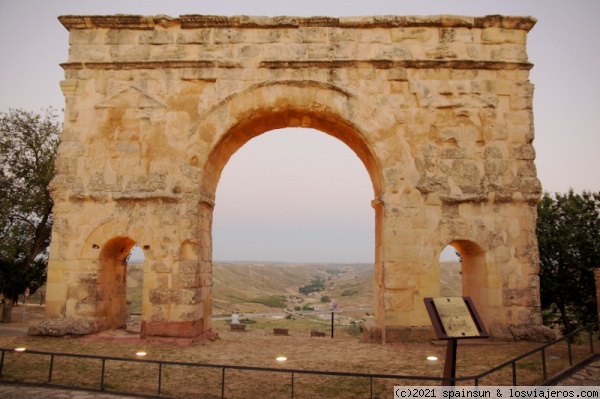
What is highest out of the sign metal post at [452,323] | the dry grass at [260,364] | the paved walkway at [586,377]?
the sign metal post at [452,323]

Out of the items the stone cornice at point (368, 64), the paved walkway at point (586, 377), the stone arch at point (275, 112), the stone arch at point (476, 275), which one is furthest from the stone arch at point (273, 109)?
the paved walkway at point (586, 377)

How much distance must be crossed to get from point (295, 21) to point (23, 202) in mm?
11092

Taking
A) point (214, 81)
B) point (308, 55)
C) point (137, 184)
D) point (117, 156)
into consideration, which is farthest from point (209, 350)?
point (308, 55)

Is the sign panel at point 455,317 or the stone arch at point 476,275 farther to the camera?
the stone arch at point 476,275

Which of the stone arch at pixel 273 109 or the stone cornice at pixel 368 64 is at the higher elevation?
the stone cornice at pixel 368 64

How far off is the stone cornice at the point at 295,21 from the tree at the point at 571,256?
20.2 ft

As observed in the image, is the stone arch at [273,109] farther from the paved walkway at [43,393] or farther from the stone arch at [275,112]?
the paved walkway at [43,393]

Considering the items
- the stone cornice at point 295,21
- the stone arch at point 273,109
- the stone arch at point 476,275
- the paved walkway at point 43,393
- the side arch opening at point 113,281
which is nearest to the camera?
the paved walkway at point 43,393

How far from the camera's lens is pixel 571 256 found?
1248 centimetres

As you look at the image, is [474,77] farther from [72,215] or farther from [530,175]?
[72,215]

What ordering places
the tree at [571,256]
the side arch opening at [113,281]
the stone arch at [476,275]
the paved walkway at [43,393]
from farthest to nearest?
the tree at [571,256]
the side arch opening at [113,281]
the stone arch at [476,275]
the paved walkway at [43,393]

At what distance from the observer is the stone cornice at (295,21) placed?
394 inches

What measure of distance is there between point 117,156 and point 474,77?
27.9 ft

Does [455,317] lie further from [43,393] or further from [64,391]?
[43,393]
